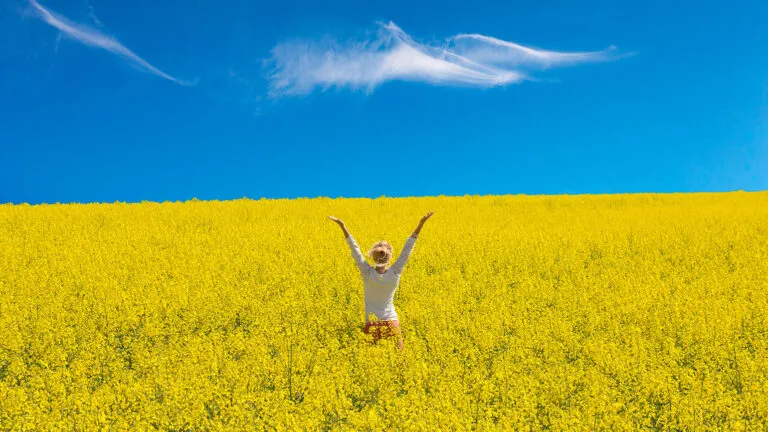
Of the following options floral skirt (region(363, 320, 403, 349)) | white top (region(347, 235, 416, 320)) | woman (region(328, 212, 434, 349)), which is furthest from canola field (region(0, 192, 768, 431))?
white top (region(347, 235, 416, 320))

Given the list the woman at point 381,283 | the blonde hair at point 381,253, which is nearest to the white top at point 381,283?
the woman at point 381,283

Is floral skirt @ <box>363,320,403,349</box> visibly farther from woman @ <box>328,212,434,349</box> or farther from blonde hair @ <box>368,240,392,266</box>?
blonde hair @ <box>368,240,392,266</box>

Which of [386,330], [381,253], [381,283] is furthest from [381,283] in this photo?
[386,330]

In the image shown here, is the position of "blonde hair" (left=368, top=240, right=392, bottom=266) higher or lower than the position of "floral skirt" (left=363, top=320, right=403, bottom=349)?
higher

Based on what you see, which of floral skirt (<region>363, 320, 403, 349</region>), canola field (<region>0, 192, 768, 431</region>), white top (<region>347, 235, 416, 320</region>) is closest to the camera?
canola field (<region>0, 192, 768, 431</region>)

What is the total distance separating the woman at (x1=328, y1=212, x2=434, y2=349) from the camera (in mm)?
6172

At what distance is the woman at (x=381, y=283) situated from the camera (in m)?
6.17

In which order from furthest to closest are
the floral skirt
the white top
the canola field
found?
the floral skirt
the white top
the canola field

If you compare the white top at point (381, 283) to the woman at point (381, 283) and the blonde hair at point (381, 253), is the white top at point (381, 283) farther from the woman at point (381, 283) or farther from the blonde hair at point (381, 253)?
the blonde hair at point (381, 253)

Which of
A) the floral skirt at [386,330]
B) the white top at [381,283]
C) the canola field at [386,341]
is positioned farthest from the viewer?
the floral skirt at [386,330]

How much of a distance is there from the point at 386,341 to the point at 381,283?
711 millimetres

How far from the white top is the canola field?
1.50ft

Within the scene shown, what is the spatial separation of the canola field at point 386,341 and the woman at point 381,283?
332 mm

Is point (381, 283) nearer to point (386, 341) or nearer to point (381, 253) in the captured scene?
point (381, 253)
